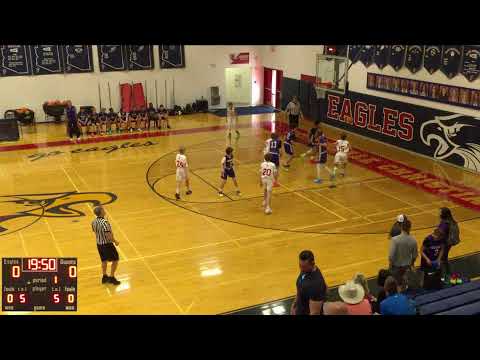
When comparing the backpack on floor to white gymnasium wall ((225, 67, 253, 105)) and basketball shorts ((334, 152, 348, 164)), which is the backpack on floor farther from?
white gymnasium wall ((225, 67, 253, 105))

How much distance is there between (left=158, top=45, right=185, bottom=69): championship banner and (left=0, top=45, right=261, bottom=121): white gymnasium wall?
216 millimetres

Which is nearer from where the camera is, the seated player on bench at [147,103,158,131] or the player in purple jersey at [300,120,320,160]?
the player in purple jersey at [300,120,320,160]

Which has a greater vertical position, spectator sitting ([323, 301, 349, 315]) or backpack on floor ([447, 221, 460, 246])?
spectator sitting ([323, 301, 349, 315])

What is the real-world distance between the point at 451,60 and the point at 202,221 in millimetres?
10015

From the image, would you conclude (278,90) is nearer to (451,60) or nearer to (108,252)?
(451,60)

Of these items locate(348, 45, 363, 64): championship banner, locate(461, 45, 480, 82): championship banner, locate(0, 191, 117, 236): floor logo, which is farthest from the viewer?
locate(348, 45, 363, 64): championship banner

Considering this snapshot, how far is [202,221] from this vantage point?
1273 centimetres

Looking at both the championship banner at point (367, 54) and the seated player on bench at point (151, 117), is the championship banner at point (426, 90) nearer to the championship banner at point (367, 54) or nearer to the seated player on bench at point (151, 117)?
the championship banner at point (367, 54)

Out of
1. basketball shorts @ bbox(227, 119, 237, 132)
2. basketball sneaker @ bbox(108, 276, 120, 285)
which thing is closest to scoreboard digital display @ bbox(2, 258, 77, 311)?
basketball sneaker @ bbox(108, 276, 120, 285)

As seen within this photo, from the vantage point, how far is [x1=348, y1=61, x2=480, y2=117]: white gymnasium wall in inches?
659

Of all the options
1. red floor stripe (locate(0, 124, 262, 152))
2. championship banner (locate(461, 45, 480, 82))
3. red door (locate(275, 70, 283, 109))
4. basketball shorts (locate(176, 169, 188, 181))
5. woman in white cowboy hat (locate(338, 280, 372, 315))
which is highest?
championship banner (locate(461, 45, 480, 82))

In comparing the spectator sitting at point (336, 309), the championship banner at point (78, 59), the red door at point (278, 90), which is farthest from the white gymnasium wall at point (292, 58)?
the spectator sitting at point (336, 309)

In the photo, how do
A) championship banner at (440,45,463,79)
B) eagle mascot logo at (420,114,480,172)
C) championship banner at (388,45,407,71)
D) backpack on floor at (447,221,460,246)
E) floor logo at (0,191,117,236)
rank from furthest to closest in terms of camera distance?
championship banner at (388,45,407,71) < championship banner at (440,45,463,79) < eagle mascot logo at (420,114,480,172) < floor logo at (0,191,117,236) < backpack on floor at (447,221,460,246)
